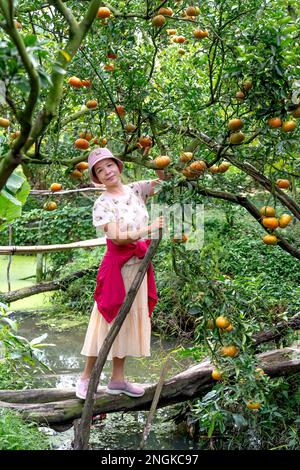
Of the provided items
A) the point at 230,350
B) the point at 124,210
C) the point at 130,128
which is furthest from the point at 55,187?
the point at 230,350

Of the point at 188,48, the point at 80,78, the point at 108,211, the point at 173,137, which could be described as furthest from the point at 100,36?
the point at 188,48

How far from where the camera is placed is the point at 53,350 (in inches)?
217

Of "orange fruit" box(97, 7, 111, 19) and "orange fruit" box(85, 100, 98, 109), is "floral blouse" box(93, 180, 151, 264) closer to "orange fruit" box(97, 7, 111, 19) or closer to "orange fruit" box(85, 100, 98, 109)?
"orange fruit" box(85, 100, 98, 109)

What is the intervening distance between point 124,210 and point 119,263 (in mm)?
271

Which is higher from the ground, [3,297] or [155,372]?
Result: [3,297]

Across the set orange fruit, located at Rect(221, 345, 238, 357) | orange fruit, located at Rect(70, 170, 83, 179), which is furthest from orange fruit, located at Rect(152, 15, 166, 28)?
orange fruit, located at Rect(221, 345, 238, 357)

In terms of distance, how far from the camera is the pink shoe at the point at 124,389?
325 cm

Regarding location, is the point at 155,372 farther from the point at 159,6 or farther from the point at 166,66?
the point at 159,6

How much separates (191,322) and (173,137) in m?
3.00

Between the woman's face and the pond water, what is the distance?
2.88ft

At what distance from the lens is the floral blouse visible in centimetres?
296

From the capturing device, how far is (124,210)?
303 cm

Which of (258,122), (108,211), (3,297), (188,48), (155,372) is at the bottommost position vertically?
(155,372)

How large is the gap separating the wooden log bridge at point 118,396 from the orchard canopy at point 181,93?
64cm
